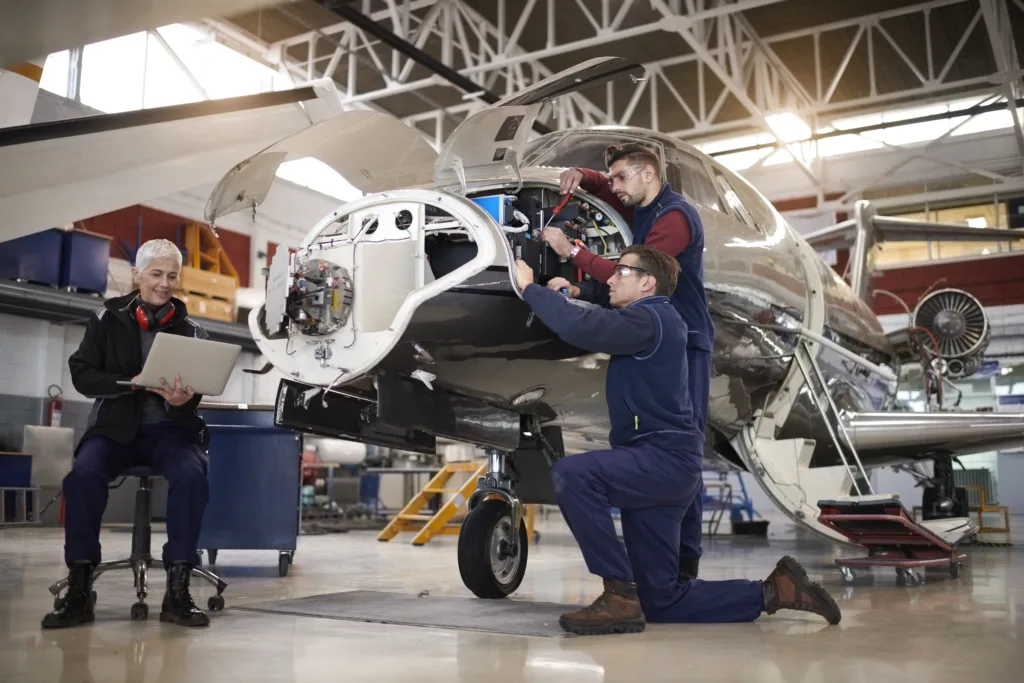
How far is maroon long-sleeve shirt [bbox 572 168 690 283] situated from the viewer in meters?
4.52

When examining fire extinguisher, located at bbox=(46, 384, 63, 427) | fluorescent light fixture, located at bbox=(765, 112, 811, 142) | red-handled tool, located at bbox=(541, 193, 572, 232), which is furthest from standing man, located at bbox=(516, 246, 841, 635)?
fluorescent light fixture, located at bbox=(765, 112, 811, 142)

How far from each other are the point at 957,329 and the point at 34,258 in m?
14.0

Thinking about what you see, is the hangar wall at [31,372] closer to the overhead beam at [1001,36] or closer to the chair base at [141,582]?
the chair base at [141,582]

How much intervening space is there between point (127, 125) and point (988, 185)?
2264cm

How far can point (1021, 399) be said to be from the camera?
23906mm

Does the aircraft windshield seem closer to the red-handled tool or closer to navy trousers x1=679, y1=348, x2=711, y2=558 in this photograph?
the red-handled tool

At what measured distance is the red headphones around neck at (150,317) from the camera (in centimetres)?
498

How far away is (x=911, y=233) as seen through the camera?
1253 centimetres

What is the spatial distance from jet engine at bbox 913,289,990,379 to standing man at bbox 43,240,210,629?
30.4 feet

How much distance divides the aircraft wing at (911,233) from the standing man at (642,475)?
798cm

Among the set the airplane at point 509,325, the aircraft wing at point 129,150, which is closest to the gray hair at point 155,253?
the aircraft wing at point 129,150

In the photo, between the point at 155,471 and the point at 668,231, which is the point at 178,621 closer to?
the point at 155,471

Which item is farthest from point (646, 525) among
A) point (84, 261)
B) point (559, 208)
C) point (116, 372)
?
point (84, 261)

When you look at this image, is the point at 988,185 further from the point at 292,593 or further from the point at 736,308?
the point at 292,593
